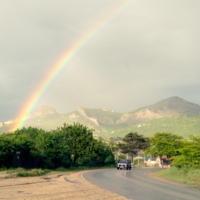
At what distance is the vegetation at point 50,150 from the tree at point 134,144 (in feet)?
79.8

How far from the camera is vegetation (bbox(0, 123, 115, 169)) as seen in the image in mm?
31503

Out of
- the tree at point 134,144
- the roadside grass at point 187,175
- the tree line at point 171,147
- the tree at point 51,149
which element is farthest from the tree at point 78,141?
the tree at point 134,144

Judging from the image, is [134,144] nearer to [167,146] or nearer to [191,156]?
[167,146]

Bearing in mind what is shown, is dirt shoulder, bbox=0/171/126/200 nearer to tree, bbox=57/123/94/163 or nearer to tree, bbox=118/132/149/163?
tree, bbox=57/123/94/163

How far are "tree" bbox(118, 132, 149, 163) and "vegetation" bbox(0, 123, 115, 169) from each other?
2431 centimetres

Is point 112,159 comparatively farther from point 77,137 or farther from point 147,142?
point 147,142

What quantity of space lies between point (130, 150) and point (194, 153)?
73.2 metres

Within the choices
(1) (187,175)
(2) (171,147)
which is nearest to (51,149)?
(2) (171,147)

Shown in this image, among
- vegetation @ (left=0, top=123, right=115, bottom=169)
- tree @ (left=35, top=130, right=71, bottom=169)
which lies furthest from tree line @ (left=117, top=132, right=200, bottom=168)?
tree @ (left=35, top=130, right=71, bottom=169)

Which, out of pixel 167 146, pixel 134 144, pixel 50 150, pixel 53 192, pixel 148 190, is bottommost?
pixel 53 192

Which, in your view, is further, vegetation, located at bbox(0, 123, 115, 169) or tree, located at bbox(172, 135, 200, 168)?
vegetation, located at bbox(0, 123, 115, 169)

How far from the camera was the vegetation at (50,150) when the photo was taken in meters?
31.5

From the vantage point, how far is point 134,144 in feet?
319

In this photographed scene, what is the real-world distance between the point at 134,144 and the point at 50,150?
62148 mm
